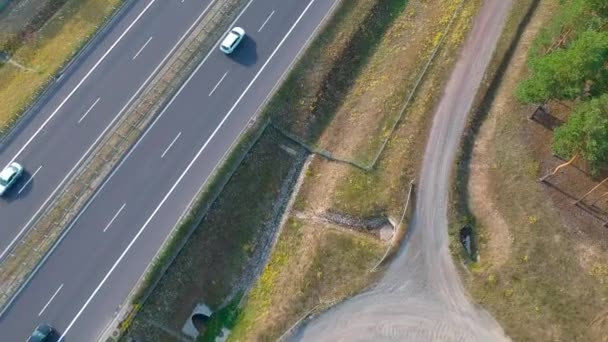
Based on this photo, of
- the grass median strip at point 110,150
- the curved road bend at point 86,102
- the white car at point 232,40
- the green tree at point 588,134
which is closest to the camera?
the green tree at point 588,134

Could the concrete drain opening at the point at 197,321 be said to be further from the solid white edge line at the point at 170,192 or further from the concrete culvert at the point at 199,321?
the solid white edge line at the point at 170,192

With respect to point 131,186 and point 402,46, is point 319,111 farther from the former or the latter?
point 131,186

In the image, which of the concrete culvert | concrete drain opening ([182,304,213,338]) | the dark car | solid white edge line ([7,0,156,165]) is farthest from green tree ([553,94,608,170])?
the dark car

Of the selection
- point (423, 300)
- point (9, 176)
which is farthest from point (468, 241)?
point (9, 176)

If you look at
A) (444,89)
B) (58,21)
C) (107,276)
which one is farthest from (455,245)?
(58,21)

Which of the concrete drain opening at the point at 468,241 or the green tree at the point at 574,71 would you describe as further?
the concrete drain opening at the point at 468,241

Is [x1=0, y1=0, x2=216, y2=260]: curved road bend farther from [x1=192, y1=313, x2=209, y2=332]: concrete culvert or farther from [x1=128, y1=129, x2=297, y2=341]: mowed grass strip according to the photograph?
[x1=192, y1=313, x2=209, y2=332]: concrete culvert

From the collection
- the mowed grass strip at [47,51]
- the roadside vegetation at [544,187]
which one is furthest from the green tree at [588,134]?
the mowed grass strip at [47,51]
